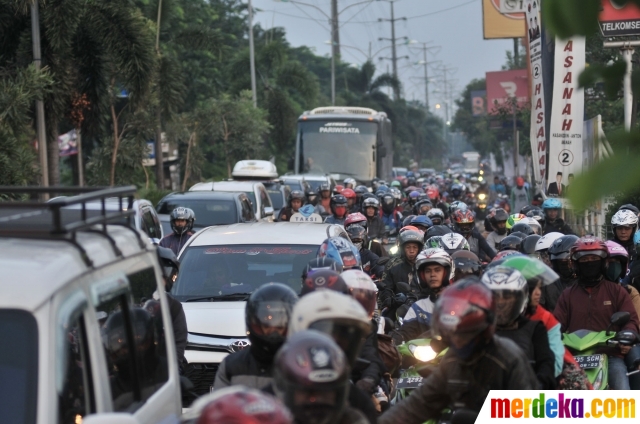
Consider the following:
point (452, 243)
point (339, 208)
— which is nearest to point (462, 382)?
point (452, 243)

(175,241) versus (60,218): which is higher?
(60,218)

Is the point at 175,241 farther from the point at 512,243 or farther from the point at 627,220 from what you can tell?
the point at 627,220

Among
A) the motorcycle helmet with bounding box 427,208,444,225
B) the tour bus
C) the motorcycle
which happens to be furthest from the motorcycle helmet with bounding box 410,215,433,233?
the tour bus

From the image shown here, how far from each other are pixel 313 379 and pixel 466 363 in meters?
1.48

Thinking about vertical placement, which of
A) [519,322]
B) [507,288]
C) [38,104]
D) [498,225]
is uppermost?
[38,104]

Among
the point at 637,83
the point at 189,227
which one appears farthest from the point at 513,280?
the point at 189,227

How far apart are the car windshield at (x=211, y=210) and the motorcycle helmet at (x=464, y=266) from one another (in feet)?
29.5

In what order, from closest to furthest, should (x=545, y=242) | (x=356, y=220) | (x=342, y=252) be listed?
1. (x=342, y=252)
2. (x=545, y=242)
3. (x=356, y=220)

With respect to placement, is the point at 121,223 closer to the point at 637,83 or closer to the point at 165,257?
the point at 637,83

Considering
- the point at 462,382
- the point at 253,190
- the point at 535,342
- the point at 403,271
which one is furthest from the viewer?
the point at 253,190

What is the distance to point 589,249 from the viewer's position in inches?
327

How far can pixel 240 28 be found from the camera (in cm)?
6638

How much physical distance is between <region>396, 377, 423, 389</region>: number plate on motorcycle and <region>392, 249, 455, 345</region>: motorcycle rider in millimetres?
597

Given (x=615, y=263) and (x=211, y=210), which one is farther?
(x=211, y=210)
